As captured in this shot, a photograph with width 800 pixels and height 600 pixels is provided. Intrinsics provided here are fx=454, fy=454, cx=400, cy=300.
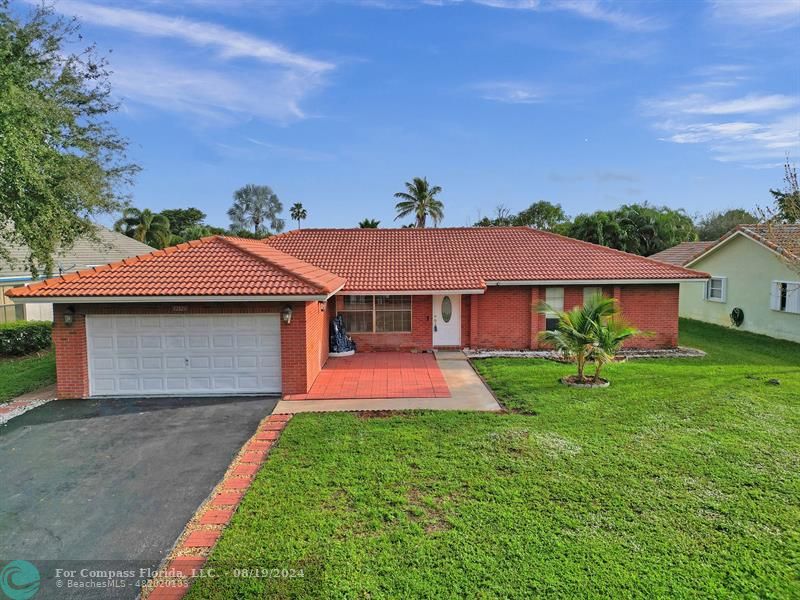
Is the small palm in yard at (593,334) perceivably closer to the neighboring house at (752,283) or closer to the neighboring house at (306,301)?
the neighboring house at (306,301)

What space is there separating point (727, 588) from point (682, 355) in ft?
42.5

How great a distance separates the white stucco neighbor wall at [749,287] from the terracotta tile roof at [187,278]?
18051mm

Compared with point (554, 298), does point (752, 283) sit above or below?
above

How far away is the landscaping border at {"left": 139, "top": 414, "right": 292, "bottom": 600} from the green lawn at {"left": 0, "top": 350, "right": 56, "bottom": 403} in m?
7.71

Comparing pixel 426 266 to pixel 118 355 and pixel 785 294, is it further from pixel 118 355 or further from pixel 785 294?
pixel 785 294

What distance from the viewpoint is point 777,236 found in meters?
17.3

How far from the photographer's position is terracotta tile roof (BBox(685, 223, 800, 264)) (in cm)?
1475

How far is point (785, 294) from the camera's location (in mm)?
18625

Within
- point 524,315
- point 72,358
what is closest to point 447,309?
point 524,315

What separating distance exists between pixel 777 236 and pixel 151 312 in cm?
2146

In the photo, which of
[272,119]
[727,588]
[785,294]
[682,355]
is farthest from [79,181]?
[785,294]

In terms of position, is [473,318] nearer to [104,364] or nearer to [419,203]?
[104,364]

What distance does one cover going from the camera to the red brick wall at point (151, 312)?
10844 millimetres

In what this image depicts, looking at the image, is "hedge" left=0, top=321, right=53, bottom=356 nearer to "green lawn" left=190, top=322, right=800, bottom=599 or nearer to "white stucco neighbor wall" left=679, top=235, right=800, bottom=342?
"green lawn" left=190, top=322, right=800, bottom=599
